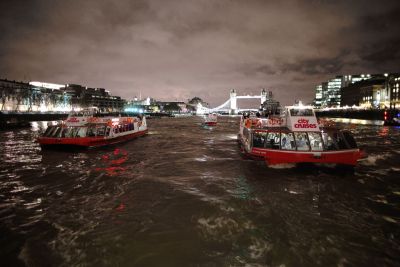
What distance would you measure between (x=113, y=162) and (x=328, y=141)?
14965 mm

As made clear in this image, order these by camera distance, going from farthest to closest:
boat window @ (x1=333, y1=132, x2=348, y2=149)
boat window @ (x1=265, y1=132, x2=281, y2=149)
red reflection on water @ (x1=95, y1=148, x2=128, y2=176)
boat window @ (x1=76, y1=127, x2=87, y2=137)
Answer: boat window @ (x1=76, y1=127, x2=87, y2=137) → boat window @ (x1=265, y1=132, x2=281, y2=149) → red reflection on water @ (x1=95, y1=148, x2=128, y2=176) → boat window @ (x1=333, y1=132, x2=348, y2=149)

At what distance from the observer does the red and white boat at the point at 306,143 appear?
632 inches

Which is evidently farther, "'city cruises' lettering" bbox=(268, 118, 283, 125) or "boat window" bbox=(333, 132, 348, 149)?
"'city cruises' lettering" bbox=(268, 118, 283, 125)

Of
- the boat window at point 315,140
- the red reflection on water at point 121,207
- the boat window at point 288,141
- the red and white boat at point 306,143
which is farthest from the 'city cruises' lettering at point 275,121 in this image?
A: the red reflection on water at point 121,207

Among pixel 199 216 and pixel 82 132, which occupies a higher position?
pixel 82 132

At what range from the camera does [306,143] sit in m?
17.3

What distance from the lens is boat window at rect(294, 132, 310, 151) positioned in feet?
56.6

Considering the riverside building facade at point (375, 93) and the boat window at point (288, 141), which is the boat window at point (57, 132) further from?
the riverside building facade at point (375, 93)

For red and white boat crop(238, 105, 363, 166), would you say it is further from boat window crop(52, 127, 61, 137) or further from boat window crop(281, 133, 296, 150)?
boat window crop(52, 127, 61, 137)

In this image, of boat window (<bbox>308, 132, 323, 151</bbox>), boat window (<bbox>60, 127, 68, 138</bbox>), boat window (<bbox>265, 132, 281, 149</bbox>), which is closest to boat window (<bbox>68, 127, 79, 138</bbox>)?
boat window (<bbox>60, 127, 68, 138</bbox>)

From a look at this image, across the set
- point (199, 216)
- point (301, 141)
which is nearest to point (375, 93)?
point (301, 141)

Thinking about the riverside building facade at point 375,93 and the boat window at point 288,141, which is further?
the riverside building facade at point 375,93

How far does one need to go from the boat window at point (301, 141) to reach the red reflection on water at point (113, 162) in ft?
37.4

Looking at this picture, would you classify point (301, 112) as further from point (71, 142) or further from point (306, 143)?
point (71, 142)
